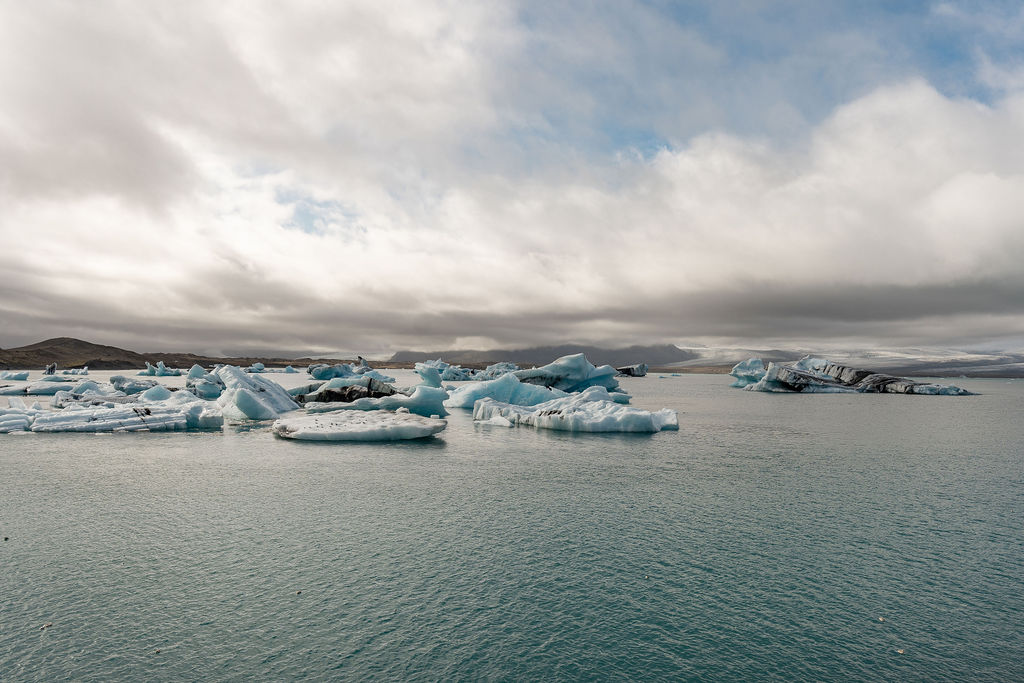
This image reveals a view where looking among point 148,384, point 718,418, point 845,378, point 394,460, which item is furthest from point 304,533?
point 845,378

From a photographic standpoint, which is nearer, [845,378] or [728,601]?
[728,601]

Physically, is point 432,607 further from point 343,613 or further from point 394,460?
point 394,460

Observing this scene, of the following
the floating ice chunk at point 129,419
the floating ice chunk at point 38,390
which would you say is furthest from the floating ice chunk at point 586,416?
the floating ice chunk at point 38,390

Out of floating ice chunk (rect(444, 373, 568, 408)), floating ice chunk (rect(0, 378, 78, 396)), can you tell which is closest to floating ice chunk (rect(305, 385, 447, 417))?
floating ice chunk (rect(444, 373, 568, 408))

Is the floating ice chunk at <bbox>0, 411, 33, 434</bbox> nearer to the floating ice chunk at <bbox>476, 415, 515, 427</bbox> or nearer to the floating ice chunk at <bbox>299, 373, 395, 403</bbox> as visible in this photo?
the floating ice chunk at <bbox>299, 373, 395, 403</bbox>

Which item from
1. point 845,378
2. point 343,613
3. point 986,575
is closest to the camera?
point 343,613

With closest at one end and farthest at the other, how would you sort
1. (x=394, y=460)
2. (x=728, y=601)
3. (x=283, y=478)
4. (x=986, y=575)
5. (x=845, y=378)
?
(x=728, y=601) → (x=986, y=575) → (x=283, y=478) → (x=394, y=460) → (x=845, y=378)

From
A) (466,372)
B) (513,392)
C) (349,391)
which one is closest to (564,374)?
A: (513,392)
